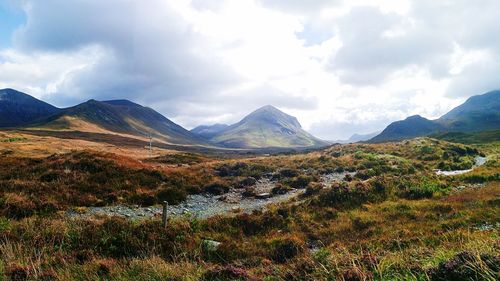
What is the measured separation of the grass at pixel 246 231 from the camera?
26.9 ft

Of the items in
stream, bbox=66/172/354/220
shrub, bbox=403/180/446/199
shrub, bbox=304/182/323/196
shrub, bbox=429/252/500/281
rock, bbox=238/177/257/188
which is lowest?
stream, bbox=66/172/354/220

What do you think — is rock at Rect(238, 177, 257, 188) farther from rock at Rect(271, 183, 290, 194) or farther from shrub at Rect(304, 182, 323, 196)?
shrub at Rect(304, 182, 323, 196)

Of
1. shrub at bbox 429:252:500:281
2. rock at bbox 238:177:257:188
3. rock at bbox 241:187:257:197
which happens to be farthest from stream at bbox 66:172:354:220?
shrub at bbox 429:252:500:281

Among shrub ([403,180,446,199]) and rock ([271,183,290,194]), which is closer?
shrub ([403,180,446,199])

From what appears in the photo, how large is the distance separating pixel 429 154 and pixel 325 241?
3922 cm

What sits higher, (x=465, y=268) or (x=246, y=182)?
(x=465, y=268)

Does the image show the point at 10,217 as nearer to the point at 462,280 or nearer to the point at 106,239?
the point at 106,239

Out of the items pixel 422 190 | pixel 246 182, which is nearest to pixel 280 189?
pixel 246 182

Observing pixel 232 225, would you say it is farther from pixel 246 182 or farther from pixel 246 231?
pixel 246 182

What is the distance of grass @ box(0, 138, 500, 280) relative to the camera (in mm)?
8211

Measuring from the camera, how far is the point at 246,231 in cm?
1773

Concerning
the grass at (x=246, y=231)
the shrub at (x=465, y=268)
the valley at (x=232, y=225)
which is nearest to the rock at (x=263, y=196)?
the valley at (x=232, y=225)

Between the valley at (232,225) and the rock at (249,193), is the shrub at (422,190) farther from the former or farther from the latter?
the rock at (249,193)

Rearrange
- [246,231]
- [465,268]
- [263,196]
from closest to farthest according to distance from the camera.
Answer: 1. [465,268]
2. [246,231]
3. [263,196]
